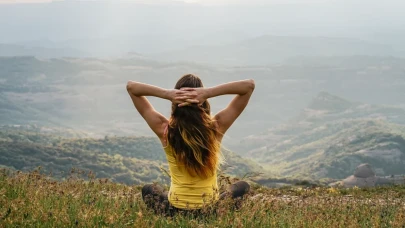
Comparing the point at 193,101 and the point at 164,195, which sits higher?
the point at 193,101

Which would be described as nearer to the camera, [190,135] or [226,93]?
[190,135]

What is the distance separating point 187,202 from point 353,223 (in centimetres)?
191

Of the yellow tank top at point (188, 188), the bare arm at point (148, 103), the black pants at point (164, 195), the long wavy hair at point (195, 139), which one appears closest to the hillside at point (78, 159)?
the black pants at point (164, 195)

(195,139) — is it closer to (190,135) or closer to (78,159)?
(190,135)

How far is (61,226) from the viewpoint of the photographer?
178 inches

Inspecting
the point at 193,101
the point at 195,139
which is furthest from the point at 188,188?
the point at 193,101

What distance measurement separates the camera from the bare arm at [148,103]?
254 inches

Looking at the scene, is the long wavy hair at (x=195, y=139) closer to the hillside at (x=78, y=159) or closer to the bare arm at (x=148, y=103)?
the bare arm at (x=148, y=103)

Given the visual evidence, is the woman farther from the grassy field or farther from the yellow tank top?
the grassy field

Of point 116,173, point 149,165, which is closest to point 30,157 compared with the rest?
point 116,173

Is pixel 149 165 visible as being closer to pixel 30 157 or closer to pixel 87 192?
pixel 30 157

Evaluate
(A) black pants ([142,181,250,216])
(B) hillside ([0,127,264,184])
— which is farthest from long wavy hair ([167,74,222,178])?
(B) hillside ([0,127,264,184])

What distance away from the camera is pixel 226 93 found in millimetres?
6285

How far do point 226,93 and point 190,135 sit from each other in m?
0.79
